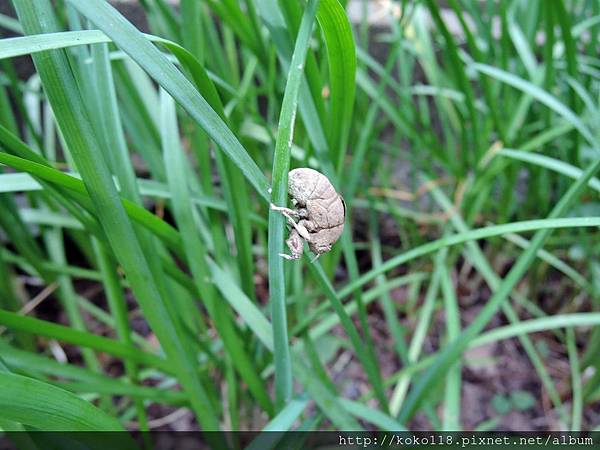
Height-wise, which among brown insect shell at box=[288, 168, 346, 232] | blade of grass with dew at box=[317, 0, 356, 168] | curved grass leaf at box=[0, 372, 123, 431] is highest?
blade of grass with dew at box=[317, 0, 356, 168]

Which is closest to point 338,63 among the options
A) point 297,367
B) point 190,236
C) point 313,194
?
point 313,194

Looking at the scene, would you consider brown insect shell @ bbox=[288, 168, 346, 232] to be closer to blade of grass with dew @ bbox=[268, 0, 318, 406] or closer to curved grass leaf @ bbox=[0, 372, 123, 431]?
blade of grass with dew @ bbox=[268, 0, 318, 406]

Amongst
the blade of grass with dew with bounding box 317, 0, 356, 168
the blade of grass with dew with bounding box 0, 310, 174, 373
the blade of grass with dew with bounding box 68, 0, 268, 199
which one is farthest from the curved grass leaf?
the blade of grass with dew with bounding box 317, 0, 356, 168

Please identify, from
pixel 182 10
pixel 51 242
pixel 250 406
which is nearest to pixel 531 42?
pixel 182 10

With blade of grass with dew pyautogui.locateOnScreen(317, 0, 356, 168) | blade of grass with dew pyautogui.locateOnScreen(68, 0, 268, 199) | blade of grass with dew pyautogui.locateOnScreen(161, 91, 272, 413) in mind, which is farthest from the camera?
blade of grass with dew pyautogui.locateOnScreen(161, 91, 272, 413)

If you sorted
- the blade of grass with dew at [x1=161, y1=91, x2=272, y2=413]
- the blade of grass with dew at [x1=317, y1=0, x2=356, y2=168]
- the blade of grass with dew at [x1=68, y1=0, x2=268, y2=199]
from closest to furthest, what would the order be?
1. the blade of grass with dew at [x1=68, y1=0, x2=268, y2=199]
2. the blade of grass with dew at [x1=317, y1=0, x2=356, y2=168]
3. the blade of grass with dew at [x1=161, y1=91, x2=272, y2=413]

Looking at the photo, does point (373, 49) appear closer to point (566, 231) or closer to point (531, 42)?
point (531, 42)

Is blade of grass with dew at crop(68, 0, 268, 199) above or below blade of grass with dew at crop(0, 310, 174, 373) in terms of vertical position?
above

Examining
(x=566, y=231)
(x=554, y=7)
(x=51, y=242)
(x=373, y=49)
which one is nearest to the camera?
(x=554, y=7)

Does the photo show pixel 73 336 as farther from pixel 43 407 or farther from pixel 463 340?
pixel 463 340
